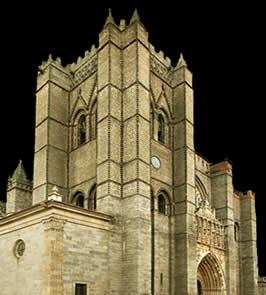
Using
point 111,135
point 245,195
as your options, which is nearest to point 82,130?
point 111,135

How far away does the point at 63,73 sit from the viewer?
26.4 m

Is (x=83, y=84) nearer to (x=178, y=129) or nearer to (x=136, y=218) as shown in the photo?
(x=178, y=129)

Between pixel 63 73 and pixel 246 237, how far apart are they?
20.1m

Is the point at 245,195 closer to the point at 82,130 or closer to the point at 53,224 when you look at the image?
the point at 82,130

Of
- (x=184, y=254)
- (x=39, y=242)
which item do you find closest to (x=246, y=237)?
(x=184, y=254)

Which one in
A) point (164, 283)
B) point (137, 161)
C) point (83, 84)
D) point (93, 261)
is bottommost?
point (164, 283)

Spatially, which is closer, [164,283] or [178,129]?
[164,283]

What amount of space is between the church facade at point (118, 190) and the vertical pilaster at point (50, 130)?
0.24 feet

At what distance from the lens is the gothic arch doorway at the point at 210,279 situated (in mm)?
25656

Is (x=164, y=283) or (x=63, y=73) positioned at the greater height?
(x=63, y=73)

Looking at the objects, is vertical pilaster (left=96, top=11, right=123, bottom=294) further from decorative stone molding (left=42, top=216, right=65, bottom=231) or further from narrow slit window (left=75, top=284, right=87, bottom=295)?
decorative stone molding (left=42, top=216, right=65, bottom=231)

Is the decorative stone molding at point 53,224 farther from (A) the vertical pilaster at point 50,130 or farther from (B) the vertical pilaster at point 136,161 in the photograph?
(A) the vertical pilaster at point 50,130

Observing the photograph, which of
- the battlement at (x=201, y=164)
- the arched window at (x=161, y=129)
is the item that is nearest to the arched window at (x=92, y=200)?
the arched window at (x=161, y=129)

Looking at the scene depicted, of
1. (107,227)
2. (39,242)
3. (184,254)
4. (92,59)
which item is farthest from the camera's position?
(92,59)
